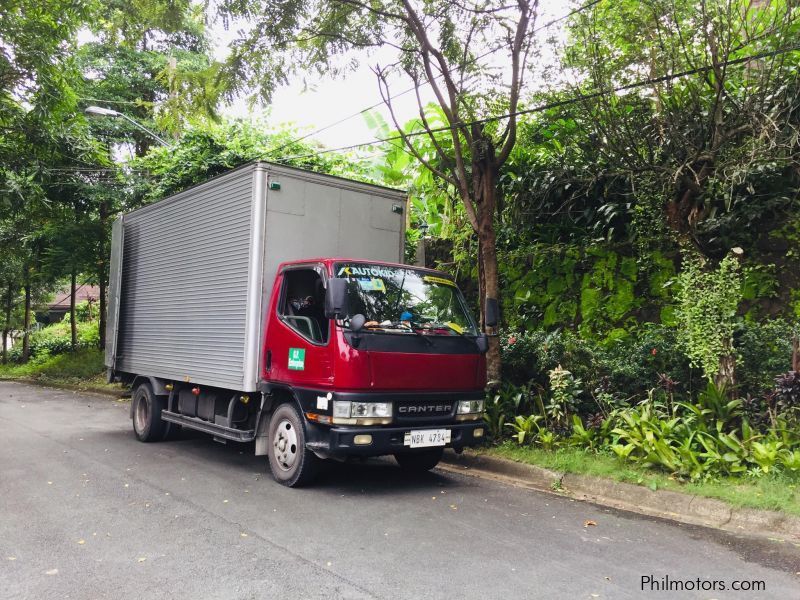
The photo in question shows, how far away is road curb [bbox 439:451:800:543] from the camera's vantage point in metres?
5.01

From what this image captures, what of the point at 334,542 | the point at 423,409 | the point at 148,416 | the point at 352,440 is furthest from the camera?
the point at 148,416

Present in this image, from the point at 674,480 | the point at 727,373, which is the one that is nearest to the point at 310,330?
the point at 674,480

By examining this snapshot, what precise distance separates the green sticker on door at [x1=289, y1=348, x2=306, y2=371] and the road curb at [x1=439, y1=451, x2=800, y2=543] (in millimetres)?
2502

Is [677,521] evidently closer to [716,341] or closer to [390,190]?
[716,341]

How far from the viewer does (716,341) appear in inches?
257

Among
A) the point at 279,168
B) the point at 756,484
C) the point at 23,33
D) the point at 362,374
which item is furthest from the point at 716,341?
the point at 23,33

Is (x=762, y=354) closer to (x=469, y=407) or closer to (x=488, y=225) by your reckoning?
(x=469, y=407)

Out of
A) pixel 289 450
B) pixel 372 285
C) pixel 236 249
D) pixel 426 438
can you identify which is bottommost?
pixel 289 450

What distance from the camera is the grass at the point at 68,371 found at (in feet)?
64.1

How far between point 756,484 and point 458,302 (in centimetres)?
329

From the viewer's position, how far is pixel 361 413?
5.79m

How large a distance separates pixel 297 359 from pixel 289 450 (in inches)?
37.6

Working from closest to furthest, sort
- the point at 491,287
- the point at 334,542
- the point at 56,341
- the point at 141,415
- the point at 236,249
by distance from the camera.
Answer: the point at 334,542, the point at 236,249, the point at 491,287, the point at 141,415, the point at 56,341

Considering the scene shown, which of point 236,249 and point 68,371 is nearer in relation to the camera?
point 236,249
